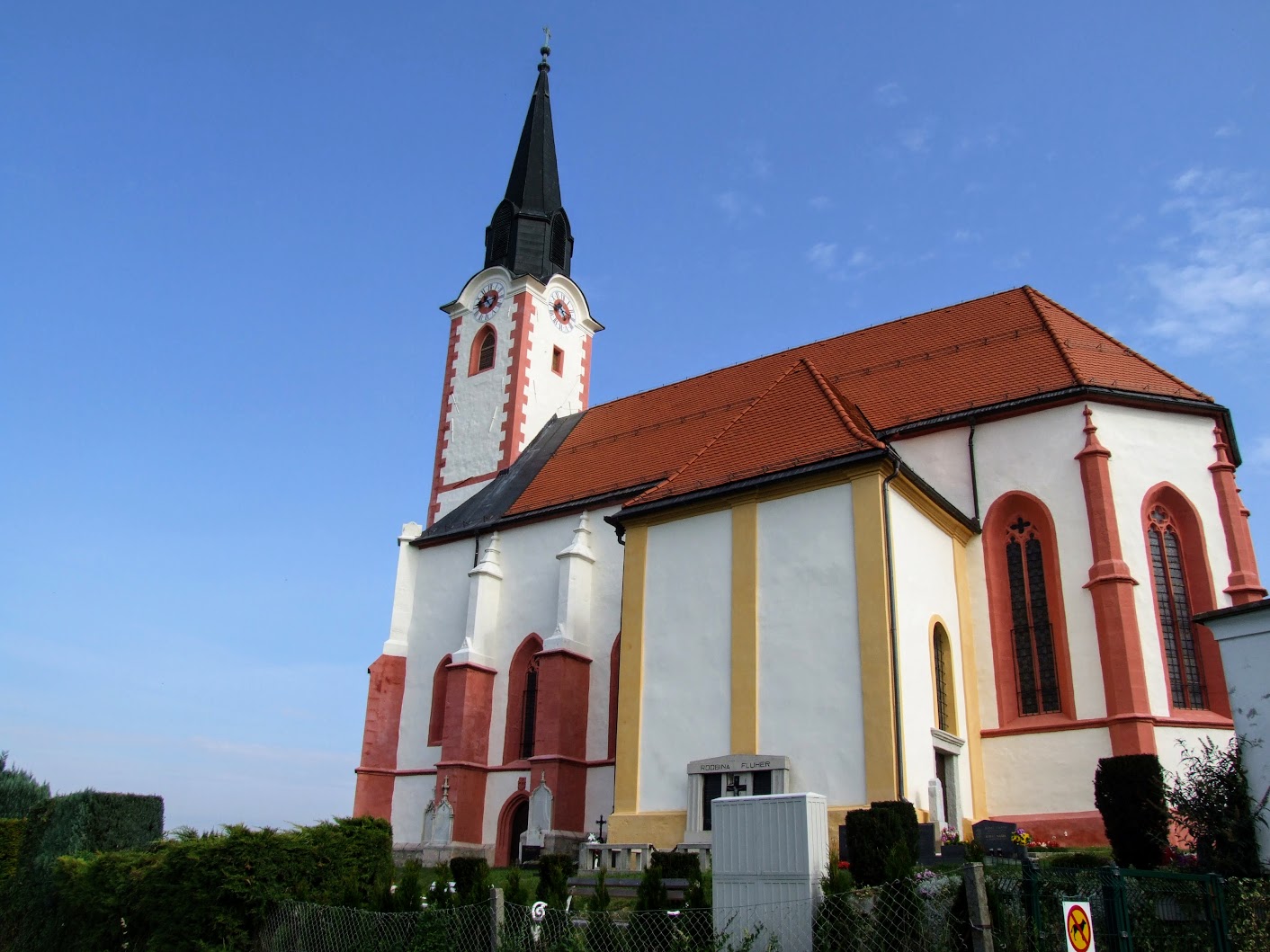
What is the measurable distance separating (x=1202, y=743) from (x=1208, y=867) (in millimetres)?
5702

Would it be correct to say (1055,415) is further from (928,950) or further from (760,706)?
(928,950)

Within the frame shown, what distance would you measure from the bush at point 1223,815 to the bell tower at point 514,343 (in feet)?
67.8

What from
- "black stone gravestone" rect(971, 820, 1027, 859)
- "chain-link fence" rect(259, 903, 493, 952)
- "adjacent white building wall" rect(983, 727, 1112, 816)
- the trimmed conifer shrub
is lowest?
"chain-link fence" rect(259, 903, 493, 952)

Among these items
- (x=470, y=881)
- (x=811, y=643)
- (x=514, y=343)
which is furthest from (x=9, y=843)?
(x=514, y=343)

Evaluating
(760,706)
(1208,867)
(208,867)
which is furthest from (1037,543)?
(208,867)

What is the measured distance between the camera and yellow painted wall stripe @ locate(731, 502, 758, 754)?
15.7 metres

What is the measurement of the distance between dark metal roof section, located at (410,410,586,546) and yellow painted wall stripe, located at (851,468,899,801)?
11618mm

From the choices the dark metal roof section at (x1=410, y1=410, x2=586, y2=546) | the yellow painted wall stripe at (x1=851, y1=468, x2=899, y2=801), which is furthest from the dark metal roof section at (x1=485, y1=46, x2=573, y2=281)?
the yellow painted wall stripe at (x1=851, y1=468, x2=899, y2=801)

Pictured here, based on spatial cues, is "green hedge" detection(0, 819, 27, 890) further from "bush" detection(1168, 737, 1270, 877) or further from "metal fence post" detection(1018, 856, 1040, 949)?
"bush" detection(1168, 737, 1270, 877)

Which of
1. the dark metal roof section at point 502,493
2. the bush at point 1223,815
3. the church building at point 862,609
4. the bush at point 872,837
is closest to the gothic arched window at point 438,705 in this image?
the church building at point 862,609

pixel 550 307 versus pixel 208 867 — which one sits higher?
pixel 550 307

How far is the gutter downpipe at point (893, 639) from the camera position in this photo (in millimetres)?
14273

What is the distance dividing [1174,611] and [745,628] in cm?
718

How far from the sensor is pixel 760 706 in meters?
15.7
